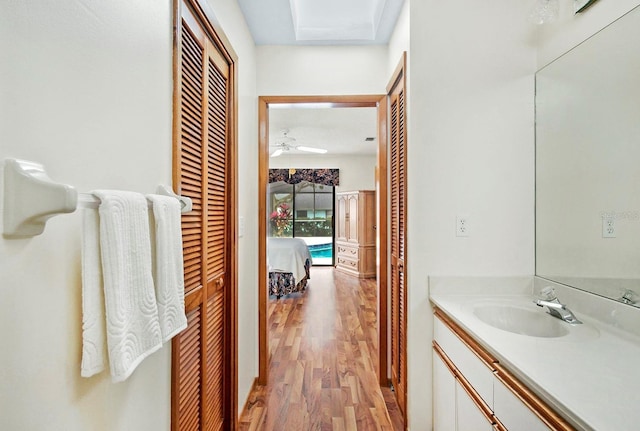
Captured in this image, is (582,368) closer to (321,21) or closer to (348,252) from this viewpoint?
(321,21)

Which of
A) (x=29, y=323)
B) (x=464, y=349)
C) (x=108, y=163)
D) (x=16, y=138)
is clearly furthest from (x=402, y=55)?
(x=29, y=323)

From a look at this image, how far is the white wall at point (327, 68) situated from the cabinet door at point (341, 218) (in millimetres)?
4813

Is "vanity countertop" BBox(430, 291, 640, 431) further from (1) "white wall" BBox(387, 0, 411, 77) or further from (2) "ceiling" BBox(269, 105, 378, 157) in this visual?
(2) "ceiling" BBox(269, 105, 378, 157)

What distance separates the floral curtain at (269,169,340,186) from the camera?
288 inches

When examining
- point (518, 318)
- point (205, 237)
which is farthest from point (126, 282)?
point (518, 318)

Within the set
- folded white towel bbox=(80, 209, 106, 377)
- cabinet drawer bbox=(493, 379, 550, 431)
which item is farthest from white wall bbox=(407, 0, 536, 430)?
folded white towel bbox=(80, 209, 106, 377)

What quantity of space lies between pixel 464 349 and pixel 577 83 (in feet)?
4.48

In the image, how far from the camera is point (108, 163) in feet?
2.54

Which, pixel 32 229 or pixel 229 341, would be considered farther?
pixel 229 341

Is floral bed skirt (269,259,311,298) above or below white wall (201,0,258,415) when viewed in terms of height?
below

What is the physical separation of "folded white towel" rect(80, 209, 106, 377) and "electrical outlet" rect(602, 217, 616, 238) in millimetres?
1825

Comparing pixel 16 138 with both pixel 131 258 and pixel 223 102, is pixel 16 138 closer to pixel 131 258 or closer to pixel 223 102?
pixel 131 258

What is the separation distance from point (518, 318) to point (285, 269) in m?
3.78

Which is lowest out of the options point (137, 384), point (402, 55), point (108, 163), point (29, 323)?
point (137, 384)
